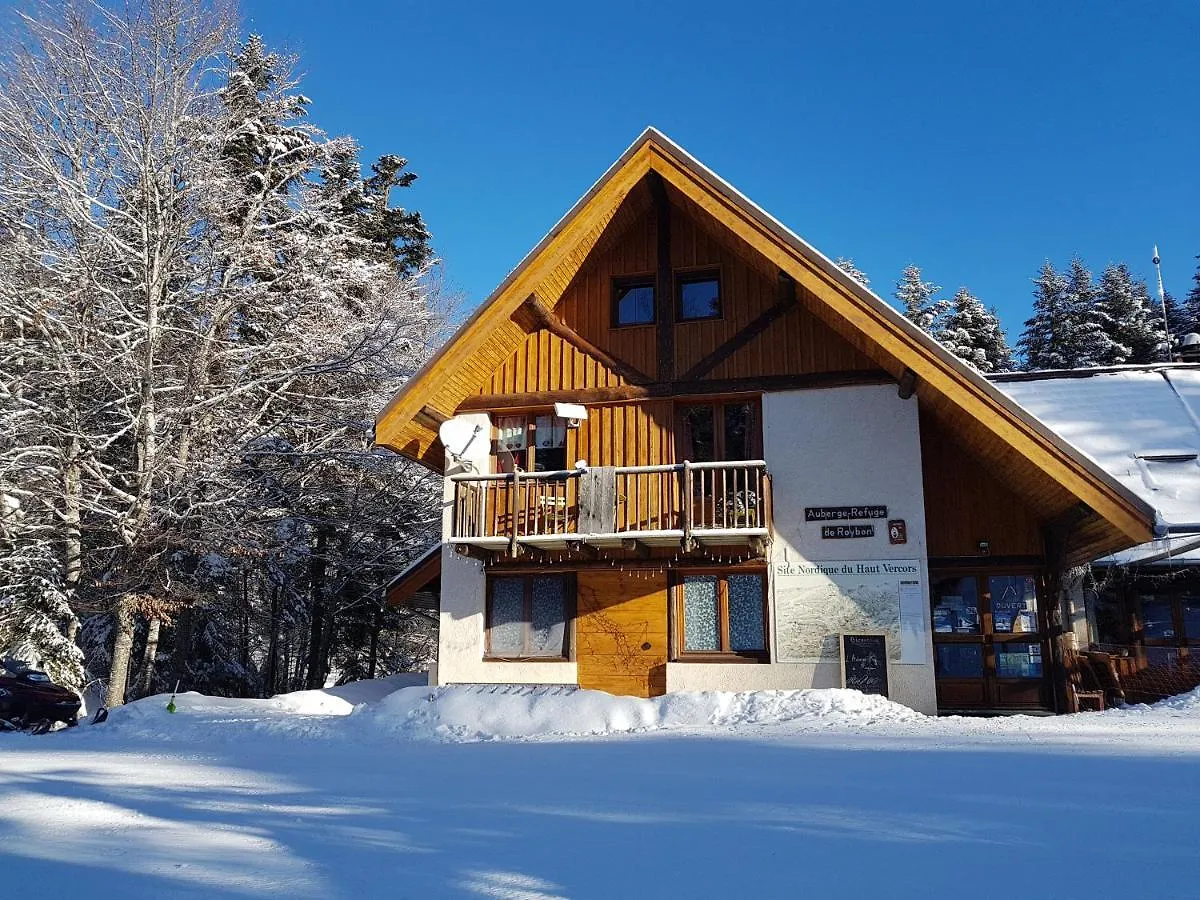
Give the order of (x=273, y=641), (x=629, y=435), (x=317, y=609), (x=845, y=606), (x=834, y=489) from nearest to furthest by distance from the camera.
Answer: (x=845, y=606), (x=834, y=489), (x=629, y=435), (x=317, y=609), (x=273, y=641)

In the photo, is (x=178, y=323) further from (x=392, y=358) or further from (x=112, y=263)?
(x=392, y=358)

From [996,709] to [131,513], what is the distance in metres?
16.3

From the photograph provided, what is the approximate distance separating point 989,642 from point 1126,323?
30.5 metres

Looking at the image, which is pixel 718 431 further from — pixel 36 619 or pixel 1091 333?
pixel 1091 333

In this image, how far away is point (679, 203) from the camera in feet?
52.4

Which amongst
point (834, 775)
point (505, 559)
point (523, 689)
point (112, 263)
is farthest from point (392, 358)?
point (834, 775)

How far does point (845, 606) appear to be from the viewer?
14.0 m

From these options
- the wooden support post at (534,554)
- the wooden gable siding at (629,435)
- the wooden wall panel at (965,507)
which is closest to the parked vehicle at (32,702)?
the wooden support post at (534,554)

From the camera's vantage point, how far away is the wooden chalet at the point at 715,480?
1388cm

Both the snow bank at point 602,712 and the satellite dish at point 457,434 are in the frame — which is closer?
the snow bank at point 602,712

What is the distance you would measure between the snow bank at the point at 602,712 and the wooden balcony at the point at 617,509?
2231 millimetres

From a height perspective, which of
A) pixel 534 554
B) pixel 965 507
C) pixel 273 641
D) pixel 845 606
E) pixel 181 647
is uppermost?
pixel 965 507

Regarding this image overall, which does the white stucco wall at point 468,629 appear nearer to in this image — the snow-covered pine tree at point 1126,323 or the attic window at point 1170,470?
the attic window at point 1170,470

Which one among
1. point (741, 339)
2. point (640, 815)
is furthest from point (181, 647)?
point (640, 815)
